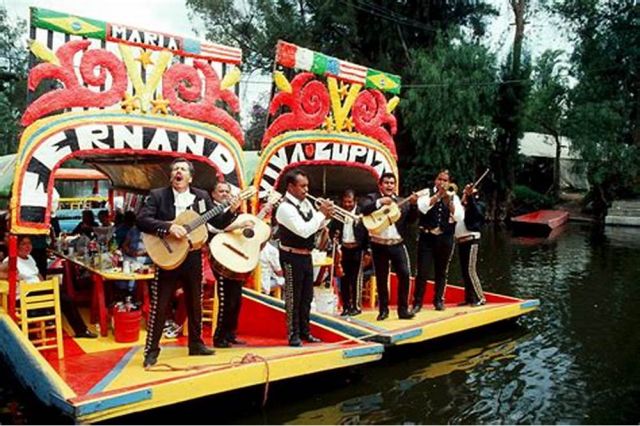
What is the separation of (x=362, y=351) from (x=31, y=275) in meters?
3.71

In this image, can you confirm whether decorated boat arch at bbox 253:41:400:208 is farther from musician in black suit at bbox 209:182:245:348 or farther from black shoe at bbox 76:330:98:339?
black shoe at bbox 76:330:98:339

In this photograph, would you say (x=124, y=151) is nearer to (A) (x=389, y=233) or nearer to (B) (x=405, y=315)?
(A) (x=389, y=233)

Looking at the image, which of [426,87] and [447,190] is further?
[426,87]

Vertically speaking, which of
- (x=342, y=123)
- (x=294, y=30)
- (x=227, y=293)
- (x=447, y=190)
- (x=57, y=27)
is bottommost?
(x=227, y=293)

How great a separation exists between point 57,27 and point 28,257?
99.2 inches

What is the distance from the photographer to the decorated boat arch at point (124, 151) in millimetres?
5191

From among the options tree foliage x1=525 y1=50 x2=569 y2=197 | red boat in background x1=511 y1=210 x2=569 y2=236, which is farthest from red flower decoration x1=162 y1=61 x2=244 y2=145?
tree foliage x1=525 y1=50 x2=569 y2=197

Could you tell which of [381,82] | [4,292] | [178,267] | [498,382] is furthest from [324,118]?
[4,292]

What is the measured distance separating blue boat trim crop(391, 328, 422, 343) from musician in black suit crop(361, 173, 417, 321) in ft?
2.06

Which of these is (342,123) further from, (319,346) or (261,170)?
(319,346)

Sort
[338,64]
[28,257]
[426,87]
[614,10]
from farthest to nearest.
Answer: [614,10] < [426,87] < [338,64] < [28,257]

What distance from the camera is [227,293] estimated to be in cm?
624

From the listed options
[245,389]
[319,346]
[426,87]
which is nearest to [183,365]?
[245,389]

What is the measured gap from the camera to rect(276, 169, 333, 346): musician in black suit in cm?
611
